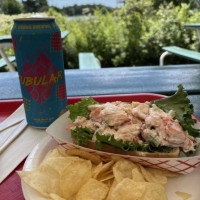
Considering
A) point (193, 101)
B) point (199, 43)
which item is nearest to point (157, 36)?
point (199, 43)

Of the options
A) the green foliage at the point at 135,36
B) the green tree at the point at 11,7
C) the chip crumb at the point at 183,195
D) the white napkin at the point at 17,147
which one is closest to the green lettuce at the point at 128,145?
the chip crumb at the point at 183,195

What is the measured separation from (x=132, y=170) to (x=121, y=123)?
0.19 m

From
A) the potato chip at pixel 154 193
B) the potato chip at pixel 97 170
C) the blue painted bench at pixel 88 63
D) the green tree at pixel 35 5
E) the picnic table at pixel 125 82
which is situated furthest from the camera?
the green tree at pixel 35 5

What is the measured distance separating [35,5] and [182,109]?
14.6 feet

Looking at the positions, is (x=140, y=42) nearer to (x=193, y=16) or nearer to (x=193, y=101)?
(x=193, y=16)

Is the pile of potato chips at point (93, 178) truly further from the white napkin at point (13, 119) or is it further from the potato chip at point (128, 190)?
the white napkin at point (13, 119)

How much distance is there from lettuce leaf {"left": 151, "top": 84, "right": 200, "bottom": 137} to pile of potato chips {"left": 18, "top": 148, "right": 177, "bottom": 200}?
0.64 ft

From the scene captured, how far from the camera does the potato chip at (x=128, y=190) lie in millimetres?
694

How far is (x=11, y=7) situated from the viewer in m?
4.34

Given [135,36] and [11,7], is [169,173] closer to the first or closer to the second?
[11,7]

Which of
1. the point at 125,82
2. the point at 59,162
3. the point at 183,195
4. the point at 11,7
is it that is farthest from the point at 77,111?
the point at 11,7

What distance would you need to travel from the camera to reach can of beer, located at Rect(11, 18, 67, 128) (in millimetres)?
1006

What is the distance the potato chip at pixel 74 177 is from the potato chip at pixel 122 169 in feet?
0.30

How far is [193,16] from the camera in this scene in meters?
5.59
